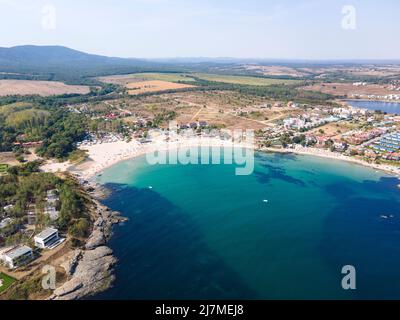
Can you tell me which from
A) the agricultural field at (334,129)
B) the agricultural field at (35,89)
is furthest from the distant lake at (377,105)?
the agricultural field at (35,89)

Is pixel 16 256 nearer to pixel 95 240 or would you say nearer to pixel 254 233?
pixel 95 240

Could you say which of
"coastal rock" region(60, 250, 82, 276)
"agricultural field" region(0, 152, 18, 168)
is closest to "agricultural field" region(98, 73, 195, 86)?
"agricultural field" region(0, 152, 18, 168)

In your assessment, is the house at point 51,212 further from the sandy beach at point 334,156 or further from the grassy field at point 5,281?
the sandy beach at point 334,156

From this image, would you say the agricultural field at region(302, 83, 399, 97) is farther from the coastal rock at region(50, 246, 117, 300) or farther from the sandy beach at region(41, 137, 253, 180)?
the coastal rock at region(50, 246, 117, 300)

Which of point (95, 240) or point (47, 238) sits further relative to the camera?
point (95, 240)

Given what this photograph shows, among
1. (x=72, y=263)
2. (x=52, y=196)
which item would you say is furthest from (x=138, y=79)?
(x=72, y=263)

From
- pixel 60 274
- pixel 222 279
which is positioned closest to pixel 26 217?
pixel 60 274
